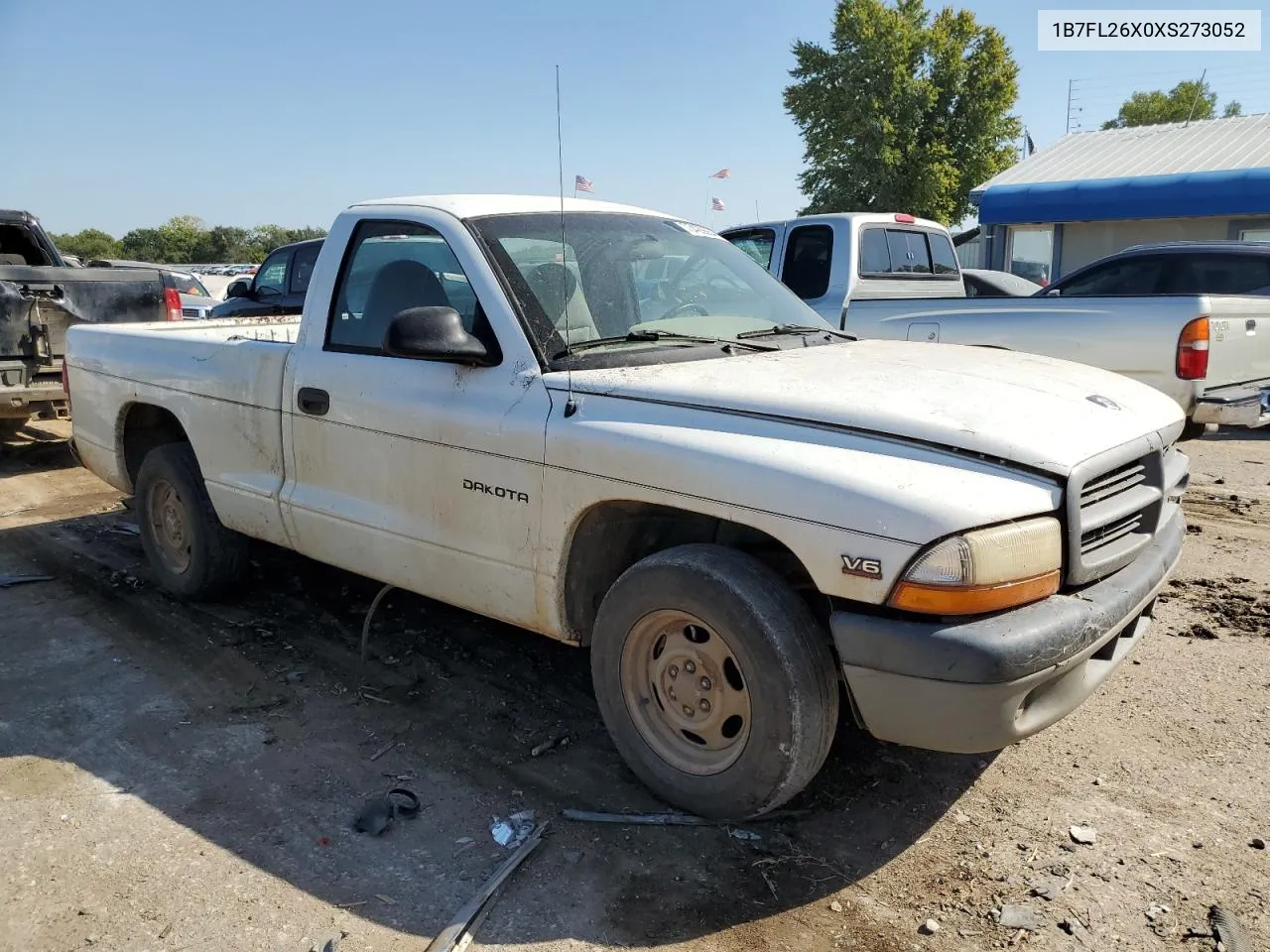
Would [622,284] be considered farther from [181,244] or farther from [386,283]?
[181,244]

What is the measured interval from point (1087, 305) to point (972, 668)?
550 centimetres

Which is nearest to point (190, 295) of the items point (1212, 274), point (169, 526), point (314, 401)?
point (169, 526)

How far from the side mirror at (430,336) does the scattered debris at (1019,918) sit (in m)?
2.39

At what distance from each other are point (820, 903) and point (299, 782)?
5.96ft

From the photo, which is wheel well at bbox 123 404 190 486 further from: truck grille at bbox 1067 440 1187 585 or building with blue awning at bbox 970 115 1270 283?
building with blue awning at bbox 970 115 1270 283

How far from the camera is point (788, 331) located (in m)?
4.06

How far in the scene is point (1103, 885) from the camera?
278cm

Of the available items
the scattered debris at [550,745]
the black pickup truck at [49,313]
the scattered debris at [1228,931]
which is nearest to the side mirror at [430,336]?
the scattered debris at [550,745]

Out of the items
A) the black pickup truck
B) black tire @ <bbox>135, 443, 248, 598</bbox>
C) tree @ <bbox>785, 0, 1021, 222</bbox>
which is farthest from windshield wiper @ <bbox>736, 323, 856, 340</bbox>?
tree @ <bbox>785, 0, 1021, 222</bbox>

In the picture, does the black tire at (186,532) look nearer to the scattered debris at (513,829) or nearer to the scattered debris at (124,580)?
the scattered debris at (124,580)


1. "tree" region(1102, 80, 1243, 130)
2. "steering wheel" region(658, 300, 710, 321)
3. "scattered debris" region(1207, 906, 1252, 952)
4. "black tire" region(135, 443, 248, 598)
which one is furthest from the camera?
"tree" region(1102, 80, 1243, 130)

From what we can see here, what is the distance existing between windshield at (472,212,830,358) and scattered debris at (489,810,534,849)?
5.10 ft

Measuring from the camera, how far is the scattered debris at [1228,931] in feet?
8.26

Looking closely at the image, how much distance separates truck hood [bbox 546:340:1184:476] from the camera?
2.78 m
